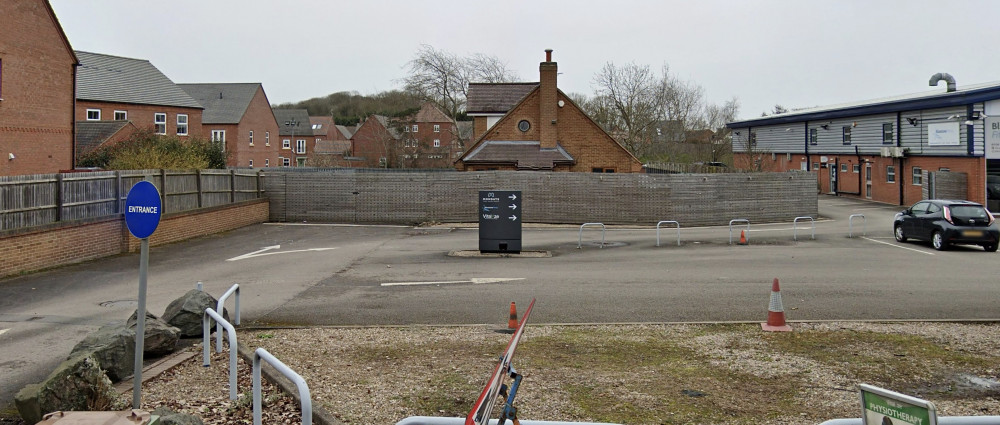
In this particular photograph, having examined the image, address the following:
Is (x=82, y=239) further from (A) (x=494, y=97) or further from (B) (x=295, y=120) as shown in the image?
(B) (x=295, y=120)

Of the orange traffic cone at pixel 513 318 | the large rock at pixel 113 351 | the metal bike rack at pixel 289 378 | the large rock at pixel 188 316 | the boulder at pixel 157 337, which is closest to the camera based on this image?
the metal bike rack at pixel 289 378

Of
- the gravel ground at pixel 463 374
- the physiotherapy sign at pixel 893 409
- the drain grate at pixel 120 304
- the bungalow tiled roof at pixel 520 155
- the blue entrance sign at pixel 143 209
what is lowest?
the gravel ground at pixel 463 374

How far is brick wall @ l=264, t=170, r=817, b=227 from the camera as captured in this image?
1266 inches

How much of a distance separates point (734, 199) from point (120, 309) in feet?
85.9

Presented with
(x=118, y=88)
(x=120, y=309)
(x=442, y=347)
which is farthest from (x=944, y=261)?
(x=118, y=88)

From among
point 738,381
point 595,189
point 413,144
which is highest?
point 413,144

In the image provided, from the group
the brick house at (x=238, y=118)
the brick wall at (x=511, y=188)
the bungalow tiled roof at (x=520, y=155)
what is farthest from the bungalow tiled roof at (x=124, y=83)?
the bungalow tiled roof at (x=520, y=155)

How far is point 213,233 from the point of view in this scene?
26391 millimetres

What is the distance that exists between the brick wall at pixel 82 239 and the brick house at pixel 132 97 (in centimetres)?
2114

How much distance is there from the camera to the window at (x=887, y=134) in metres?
42.8

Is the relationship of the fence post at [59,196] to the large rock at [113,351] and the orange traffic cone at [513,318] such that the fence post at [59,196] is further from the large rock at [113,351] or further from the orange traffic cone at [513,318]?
the orange traffic cone at [513,318]

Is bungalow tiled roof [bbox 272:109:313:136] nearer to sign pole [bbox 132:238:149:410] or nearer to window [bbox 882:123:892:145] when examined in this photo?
window [bbox 882:123:892:145]

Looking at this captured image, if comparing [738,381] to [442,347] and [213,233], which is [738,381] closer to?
[442,347]

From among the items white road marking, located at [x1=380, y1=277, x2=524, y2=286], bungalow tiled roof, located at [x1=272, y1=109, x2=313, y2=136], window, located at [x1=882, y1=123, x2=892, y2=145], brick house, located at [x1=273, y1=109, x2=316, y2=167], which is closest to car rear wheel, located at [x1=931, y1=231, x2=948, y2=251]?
white road marking, located at [x1=380, y1=277, x2=524, y2=286]
